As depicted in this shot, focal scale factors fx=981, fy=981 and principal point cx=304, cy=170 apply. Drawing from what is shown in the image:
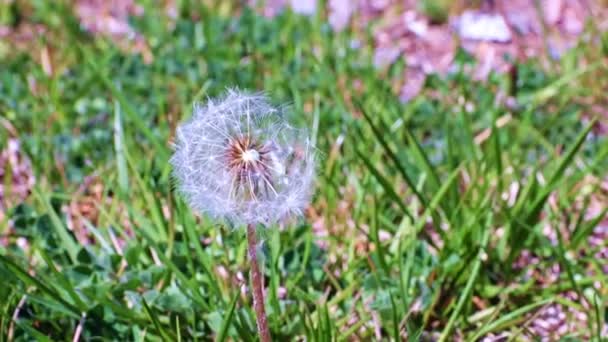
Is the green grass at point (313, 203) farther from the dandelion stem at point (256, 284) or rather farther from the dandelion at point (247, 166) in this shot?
the dandelion at point (247, 166)

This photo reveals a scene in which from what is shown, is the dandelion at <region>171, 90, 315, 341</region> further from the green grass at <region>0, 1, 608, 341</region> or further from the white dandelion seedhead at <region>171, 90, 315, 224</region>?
the green grass at <region>0, 1, 608, 341</region>

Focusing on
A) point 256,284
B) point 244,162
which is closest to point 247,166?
point 244,162

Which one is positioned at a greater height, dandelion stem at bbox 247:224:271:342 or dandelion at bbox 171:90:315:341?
dandelion at bbox 171:90:315:341

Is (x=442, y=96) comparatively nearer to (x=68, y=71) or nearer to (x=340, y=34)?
(x=340, y=34)

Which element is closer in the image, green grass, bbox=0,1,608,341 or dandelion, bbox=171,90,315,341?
dandelion, bbox=171,90,315,341

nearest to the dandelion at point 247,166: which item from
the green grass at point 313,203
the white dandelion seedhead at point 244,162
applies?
the white dandelion seedhead at point 244,162

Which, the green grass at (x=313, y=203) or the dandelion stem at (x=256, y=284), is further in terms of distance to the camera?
the green grass at (x=313, y=203)

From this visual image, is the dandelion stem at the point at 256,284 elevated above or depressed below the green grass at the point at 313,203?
below

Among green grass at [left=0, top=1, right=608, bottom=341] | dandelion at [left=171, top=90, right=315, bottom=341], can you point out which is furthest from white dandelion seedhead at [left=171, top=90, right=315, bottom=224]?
green grass at [left=0, top=1, right=608, bottom=341]
